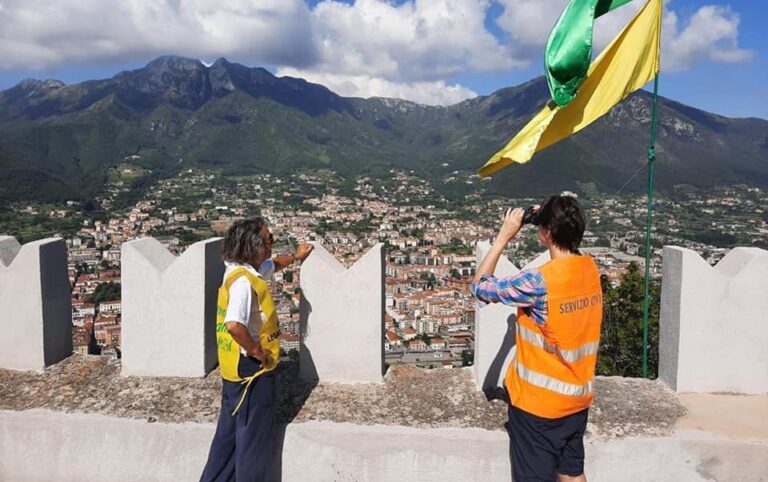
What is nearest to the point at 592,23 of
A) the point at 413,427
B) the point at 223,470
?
the point at 413,427

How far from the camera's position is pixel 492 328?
388 cm

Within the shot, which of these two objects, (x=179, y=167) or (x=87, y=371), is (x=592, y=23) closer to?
(x=87, y=371)

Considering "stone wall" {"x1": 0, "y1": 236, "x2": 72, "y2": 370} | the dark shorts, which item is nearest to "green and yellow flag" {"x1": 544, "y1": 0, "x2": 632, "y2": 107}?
the dark shorts

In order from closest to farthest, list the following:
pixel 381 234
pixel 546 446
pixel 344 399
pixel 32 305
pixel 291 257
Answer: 1. pixel 546 446
2. pixel 291 257
3. pixel 344 399
4. pixel 32 305
5. pixel 381 234

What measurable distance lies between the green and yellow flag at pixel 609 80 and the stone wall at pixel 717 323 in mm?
1191

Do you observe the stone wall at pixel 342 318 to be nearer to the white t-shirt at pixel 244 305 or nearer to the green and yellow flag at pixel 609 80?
the white t-shirt at pixel 244 305

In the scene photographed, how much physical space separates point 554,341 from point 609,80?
2418mm

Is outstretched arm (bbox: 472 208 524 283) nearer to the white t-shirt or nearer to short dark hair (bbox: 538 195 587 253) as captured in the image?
short dark hair (bbox: 538 195 587 253)

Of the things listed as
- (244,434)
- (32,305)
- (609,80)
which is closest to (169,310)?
(32,305)

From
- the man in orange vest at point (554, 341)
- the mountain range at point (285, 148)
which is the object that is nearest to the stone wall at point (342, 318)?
the man in orange vest at point (554, 341)

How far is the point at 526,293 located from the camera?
244 cm

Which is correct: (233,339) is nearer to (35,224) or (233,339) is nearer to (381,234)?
(381,234)

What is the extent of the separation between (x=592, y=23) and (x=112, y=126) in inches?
6741

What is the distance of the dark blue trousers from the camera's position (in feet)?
9.91
